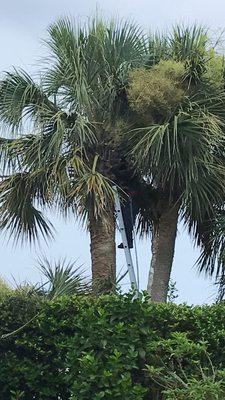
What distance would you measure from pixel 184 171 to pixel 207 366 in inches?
128

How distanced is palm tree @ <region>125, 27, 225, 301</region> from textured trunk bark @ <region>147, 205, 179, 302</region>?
14 millimetres

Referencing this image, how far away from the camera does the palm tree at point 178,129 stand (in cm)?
1047

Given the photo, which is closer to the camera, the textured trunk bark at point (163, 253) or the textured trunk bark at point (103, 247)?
the textured trunk bark at point (103, 247)

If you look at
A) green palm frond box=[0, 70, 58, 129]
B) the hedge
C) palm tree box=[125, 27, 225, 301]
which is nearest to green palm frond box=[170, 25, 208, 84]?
palm tree box=[125, 27, 225, 301]

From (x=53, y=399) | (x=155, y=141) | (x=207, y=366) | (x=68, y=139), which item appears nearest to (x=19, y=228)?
(x=68, y=139)

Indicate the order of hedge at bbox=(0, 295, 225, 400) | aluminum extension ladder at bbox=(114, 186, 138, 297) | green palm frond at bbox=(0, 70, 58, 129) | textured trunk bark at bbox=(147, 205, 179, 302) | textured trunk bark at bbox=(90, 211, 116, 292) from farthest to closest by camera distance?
textured trunk bark at bbox=(147, 205, 179, 302)
green palm frond at bbox=(0, 70, 58, 129)
textured trunk bark at bbox=(90, 211, 116, 292)
aluminum extension ladder at bbox=(114, 186, 138, 297)
hedge at bbox=(0, 295, 225, 400)

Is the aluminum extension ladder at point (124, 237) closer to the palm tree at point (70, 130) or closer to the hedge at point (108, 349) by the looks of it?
the palm tree at point (70, 130)

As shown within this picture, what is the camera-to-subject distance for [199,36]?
11.2 metres

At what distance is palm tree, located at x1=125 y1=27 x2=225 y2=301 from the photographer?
34.3 ft

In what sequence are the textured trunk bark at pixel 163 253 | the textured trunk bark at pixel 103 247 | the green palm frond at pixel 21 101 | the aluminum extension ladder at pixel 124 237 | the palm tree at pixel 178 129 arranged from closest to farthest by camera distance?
the aluminum extension ladder at pixel 124 237 → the palm tree at pixel 178 129 → the textured trunk bark at pixel 103 247 → the green palm frond at pixel 21 101 → the textured trunk bark at pixel 163 253

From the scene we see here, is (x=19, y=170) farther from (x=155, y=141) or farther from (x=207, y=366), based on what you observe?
(x=207, y=366)

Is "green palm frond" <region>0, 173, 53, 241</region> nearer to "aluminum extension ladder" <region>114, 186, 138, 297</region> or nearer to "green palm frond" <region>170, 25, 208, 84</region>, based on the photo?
"aluminum extension ladder" <region>114, 186, 138, 297</region>

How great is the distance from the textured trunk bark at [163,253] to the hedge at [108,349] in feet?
9.85

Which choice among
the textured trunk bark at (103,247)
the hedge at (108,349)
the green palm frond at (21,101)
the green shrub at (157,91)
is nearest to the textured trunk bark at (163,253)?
the textured trunk bark at (103,247)
